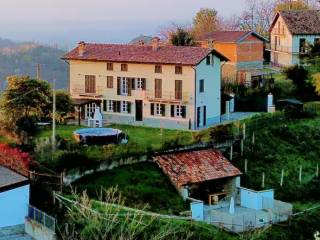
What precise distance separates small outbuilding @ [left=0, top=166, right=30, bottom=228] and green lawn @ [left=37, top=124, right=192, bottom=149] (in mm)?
8217

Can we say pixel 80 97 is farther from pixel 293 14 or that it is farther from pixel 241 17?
pixel 241 17

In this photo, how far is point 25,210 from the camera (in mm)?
30047

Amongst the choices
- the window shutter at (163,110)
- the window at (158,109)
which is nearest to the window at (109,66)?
the window at (158,109)

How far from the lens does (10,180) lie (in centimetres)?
3030

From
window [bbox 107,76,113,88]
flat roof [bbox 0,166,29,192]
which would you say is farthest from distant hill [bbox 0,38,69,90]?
flat roof [bbox 0,166,29,192]

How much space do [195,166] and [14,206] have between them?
963 centimetres

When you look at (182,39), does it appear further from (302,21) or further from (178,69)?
(178,69)

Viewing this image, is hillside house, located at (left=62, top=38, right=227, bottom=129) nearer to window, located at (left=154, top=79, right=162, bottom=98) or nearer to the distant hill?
window, located at (left=154, top=79, right=162, bottom=98)

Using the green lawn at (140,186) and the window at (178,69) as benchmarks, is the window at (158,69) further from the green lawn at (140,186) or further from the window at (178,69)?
the green lawn at (140,186)

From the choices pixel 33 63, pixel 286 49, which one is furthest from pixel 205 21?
pixel 33 63

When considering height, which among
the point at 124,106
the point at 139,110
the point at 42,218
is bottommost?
the point at 42,218

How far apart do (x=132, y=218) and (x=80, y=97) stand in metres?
18.1

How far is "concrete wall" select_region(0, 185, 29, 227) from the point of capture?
2939cm

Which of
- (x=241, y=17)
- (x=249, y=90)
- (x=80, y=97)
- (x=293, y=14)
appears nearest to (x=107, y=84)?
(x=80, y=97)
